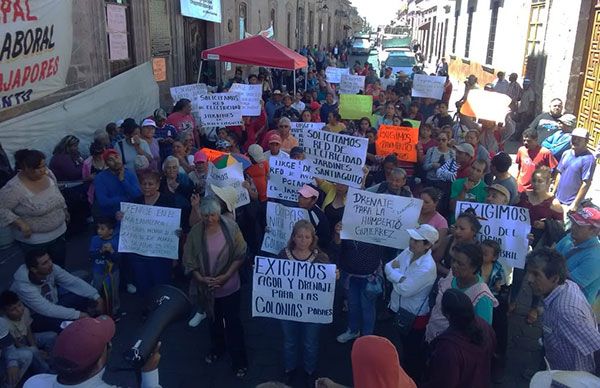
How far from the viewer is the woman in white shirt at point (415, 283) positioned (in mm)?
3805

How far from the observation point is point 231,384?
4.39m

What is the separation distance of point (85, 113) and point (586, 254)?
6.91m

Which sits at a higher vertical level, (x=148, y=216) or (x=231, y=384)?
(x=148, y=216)

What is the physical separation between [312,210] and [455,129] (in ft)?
15.6

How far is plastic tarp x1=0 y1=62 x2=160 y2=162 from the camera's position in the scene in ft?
20.8

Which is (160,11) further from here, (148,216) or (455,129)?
(148,216)

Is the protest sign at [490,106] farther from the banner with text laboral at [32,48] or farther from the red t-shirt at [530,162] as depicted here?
the banner with text laboral at [32,48]

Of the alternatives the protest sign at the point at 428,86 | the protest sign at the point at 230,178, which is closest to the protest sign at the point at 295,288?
the protest sign at the point at 230,178

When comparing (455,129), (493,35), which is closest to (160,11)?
(455,129)

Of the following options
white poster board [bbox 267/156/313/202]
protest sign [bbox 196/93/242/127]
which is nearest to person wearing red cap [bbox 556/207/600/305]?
white poster board [bbox 267/156/313/202]

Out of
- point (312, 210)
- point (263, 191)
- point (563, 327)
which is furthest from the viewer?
point (263, 191)

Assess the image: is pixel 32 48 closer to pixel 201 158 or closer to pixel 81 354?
pixel 201 158

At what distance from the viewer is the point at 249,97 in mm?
9055

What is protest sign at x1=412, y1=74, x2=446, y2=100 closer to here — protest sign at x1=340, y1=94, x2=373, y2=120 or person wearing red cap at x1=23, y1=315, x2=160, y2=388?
protest sign at x1=340, y1=94, x2=373, y2=120
